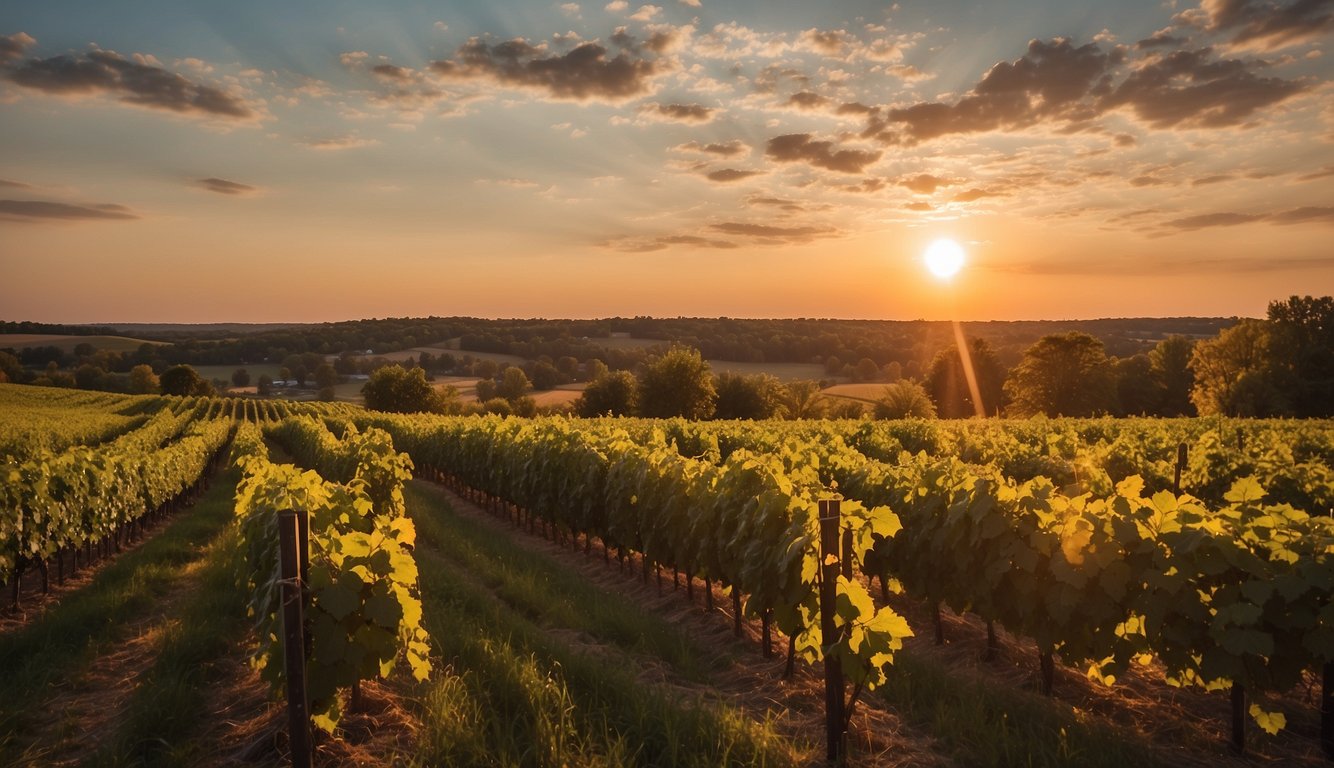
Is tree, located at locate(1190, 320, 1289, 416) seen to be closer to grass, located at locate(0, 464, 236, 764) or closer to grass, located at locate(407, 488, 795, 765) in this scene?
grass, located at locate(407, 488, 795, 765)

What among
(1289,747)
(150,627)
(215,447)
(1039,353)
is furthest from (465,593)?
(1039,353)

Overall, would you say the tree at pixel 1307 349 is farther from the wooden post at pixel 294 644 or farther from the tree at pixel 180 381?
the tree at pixel 180 381

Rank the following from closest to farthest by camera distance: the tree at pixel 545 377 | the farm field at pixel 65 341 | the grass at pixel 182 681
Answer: the grass at pixel 182 681 → the tree at pixel 545 377 → the farm field at pixel 65 341

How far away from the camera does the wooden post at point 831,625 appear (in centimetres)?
516

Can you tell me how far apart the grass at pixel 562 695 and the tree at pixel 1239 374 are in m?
53.2

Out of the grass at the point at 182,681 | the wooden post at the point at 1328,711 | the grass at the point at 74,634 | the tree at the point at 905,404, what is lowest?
the tree at the point at 905,404

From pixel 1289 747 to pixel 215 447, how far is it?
1462 inches

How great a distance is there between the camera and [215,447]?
3325 centimetres

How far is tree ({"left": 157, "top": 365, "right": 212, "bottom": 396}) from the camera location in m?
104

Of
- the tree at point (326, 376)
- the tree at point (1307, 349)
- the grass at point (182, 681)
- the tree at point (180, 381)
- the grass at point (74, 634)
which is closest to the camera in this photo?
the grass at point (182, 681)

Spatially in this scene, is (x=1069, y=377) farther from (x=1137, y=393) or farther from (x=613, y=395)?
(x=613, y=395)

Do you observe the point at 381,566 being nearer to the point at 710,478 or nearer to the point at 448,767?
the point at 448,767

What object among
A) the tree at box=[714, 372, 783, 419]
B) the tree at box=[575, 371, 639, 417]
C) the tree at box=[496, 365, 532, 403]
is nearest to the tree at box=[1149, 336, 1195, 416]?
the tree at box=[714, 372, 783, 419]

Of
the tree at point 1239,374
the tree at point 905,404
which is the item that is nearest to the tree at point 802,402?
the tree at point 905,404
